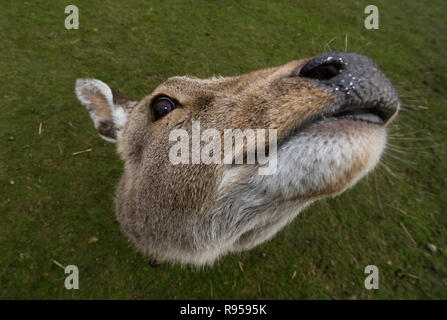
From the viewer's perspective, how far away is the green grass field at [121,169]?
12.2 ft

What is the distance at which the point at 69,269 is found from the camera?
142 inches

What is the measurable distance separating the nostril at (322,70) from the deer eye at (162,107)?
1103 mm

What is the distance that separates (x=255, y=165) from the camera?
1548 millimetres

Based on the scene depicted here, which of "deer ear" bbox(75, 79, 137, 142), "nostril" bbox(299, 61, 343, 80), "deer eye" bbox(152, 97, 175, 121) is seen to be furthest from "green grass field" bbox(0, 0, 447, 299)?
"deer eye" bbox(152, 97, 175, 121)

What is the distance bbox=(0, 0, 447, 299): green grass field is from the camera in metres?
3.73

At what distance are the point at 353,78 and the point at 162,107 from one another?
4.69 ft

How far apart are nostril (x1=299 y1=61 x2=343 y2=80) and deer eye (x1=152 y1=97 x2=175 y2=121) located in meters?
1.10

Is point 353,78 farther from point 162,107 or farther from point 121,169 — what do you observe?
point 121,169

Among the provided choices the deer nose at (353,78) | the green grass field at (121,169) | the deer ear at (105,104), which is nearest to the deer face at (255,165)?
the deer nose at (353,78)

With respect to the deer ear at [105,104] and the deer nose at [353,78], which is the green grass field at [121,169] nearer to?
the deer nose at [353,78]

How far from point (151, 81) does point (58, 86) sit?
5.30 ft
